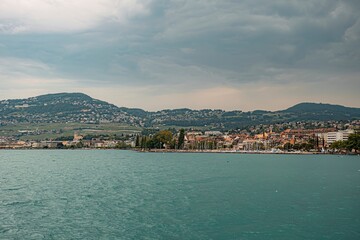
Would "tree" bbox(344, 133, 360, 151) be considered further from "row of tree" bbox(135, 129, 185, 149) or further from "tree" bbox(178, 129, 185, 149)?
"row of tree" bbox(135, 129, 185, 149)

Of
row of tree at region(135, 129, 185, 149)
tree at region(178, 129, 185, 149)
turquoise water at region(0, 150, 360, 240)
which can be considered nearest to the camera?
turquoise water at region(0, 150, 360, 240)

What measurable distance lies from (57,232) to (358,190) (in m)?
29.8

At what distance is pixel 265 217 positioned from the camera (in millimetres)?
27656

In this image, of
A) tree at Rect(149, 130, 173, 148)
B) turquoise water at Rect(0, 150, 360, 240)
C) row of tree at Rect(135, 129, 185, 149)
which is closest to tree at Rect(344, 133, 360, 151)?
row of tree at Rect(135, 129, 185, 149)

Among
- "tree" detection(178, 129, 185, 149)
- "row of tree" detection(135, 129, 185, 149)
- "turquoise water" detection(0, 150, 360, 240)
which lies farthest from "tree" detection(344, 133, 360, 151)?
"turquoise water" detection(0, 150, 360, 240)

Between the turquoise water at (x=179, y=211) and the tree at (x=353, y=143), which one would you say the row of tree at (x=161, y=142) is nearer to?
the tree at (x=353, y=143)

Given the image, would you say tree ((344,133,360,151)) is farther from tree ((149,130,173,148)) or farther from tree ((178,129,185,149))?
tree ((149,130,173,148))

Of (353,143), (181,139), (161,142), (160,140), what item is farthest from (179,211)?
(161,142)

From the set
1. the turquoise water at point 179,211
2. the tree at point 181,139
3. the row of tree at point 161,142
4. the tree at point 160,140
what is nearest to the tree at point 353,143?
the tree at point 181,139

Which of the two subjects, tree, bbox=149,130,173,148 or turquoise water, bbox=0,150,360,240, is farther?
tree, bbox=149,130,173,148

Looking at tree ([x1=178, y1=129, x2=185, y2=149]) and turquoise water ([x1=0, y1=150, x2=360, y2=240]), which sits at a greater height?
tree ([x1=178, y1=129, x2=185, y2=149])

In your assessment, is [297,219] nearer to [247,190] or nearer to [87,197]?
[247,190]

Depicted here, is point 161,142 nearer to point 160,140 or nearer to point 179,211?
point 160,140

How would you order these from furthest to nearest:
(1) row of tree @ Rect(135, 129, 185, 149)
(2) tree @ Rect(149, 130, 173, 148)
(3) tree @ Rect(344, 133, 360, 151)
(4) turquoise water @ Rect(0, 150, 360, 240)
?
1. (2) tree @ Rect(149, 130, 173, 148)
2. (1) row of tree @ Rect(135, 129, 185, 149)
3. (3) tree @ Rect(344, 133, 360, 151)
4. (4) turquoise water @ Rect(0, 150, 360, 240)
